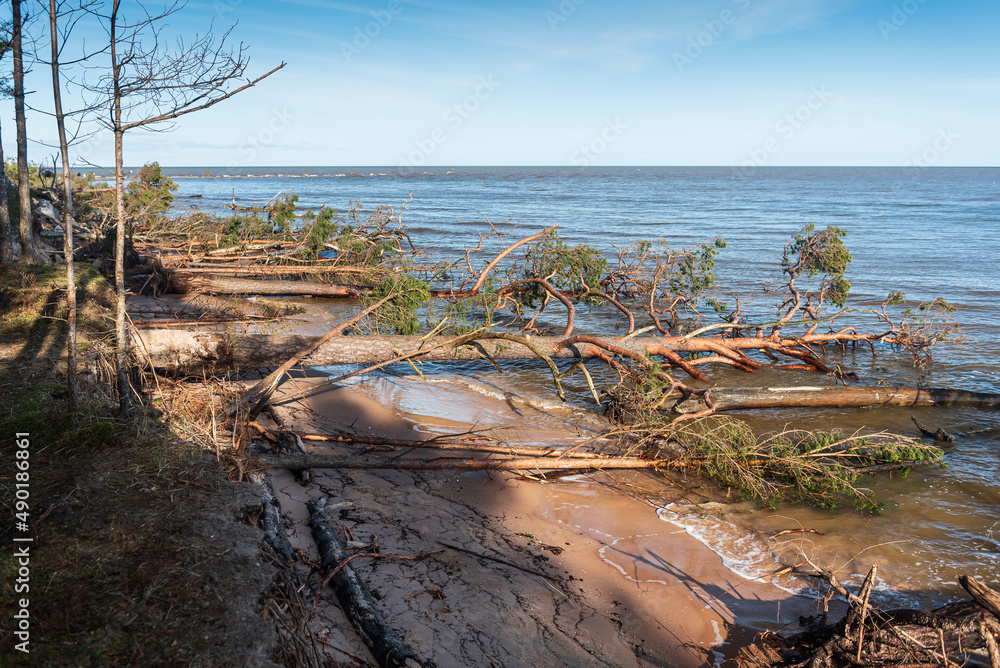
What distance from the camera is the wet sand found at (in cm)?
380

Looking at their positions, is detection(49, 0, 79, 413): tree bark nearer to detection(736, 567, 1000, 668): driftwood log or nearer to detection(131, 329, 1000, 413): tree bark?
detection(131, 329, 1000, 413): tree bark

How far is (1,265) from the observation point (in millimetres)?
7258

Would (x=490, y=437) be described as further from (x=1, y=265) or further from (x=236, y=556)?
(x=1, y=265)

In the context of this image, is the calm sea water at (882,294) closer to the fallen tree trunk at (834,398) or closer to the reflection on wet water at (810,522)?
the reflection on wet water at (810,522)

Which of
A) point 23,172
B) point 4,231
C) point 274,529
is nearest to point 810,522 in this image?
point 274,529

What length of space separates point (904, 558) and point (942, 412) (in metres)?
4.62

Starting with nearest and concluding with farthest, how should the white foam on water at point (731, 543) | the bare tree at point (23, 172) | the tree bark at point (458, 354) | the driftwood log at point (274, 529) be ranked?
the driftwood log at point (274, 529), the white foam on water at point (731, 543), the tree bark at point (458, 354), the bare tree at point (23, 172)

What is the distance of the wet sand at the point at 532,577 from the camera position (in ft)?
12.5

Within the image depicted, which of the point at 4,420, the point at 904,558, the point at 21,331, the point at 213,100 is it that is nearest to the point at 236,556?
the point at 4,420

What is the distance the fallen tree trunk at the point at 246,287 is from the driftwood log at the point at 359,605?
910 cm

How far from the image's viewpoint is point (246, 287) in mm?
13719

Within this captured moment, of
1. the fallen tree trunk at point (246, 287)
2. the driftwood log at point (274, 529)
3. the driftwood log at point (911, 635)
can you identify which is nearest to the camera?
the driftwood log at point (911, 635)

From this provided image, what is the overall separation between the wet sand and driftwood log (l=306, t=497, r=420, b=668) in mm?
66

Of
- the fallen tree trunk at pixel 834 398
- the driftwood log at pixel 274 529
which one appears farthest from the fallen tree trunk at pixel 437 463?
the fallen tree trunk at pixel 834 398
